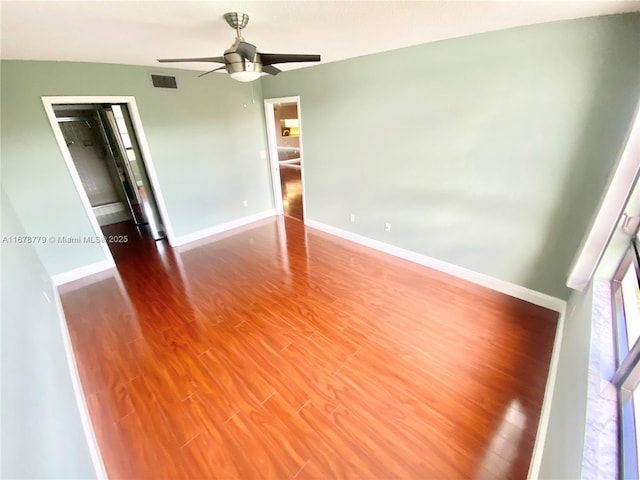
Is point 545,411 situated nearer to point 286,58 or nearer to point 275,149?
point 286,58

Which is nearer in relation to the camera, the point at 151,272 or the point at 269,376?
the point at 269,376

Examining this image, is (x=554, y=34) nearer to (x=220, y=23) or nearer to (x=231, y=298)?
(x=220, y=23)

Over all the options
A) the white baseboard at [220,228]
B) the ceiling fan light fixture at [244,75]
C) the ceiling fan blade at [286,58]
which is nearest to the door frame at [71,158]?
the white baseboard at [220,228]

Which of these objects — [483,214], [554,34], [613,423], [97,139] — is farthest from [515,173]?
[97,139]

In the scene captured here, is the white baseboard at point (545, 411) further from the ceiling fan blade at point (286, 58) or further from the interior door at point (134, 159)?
the interior door at point (134, 159)

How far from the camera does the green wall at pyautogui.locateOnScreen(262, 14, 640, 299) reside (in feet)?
6.48

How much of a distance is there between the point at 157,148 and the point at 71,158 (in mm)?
947

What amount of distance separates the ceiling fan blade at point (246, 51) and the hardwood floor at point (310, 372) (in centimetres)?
218

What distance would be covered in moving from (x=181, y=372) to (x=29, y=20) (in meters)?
2.65

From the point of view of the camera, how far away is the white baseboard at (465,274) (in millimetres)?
2570

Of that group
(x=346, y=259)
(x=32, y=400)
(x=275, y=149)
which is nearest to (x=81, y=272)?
(x=32, y=400)

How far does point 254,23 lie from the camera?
1971 mm

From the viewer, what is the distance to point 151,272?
139 inches

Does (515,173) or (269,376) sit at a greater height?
(515,173)
